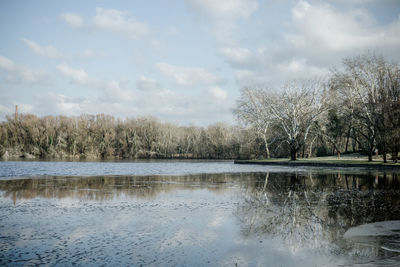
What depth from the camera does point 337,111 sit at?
5338 cm

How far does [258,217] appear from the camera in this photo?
1168cm

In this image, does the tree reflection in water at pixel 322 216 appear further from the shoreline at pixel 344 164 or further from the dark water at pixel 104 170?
the shoreline at pixel 344 164

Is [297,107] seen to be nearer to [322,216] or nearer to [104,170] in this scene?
[104,170]

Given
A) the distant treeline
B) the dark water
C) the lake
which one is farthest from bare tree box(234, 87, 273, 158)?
the lake

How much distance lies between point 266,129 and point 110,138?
4729 cm

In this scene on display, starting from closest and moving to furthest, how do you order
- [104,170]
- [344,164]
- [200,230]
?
[200,230]
[104,170]
[344,164]

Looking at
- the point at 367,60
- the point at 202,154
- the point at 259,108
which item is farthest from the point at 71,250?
the point at 202,154

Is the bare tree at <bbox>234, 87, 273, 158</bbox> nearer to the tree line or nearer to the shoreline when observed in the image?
the tree line

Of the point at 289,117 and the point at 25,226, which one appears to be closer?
the point at 25,226

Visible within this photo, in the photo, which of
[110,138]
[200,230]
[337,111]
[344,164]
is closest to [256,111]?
[337,111]

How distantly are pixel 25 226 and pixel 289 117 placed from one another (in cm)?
4727

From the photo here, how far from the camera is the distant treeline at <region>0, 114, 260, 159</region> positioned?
8444cm

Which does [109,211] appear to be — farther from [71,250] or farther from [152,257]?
[152,257]

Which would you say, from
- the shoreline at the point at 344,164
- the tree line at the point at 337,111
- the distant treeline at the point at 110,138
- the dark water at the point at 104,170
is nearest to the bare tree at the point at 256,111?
the tree line at the point at 337,111
